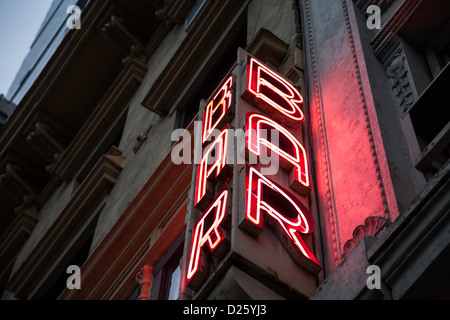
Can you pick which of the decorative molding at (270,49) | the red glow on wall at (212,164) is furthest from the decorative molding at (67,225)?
the red glow on wall at (212,164)

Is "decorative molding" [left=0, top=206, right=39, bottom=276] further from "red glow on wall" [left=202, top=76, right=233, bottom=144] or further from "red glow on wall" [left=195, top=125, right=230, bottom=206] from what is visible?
"red glow on wall" [left=195, top=125, right=230, bottom=206]

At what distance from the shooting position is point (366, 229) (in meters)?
5.07

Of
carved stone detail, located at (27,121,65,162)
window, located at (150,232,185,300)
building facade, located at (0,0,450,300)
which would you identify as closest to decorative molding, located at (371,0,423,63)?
building facade, located at (0,0,450,300)

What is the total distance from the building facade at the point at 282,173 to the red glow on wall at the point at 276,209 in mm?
12

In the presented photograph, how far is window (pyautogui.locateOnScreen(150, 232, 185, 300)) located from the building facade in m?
0.02

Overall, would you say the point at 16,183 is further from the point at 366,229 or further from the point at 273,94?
the point at 366,229

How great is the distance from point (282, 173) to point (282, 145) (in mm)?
466

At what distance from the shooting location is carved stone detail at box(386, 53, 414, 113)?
6020mm

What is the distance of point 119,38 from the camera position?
15.8 metres

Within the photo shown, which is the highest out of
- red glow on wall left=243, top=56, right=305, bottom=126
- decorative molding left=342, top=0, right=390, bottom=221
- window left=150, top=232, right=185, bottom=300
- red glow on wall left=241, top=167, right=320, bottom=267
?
decorative molding left=342, top=0, right=390, bottom=221

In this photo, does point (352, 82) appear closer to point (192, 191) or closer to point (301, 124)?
point (301, 124)

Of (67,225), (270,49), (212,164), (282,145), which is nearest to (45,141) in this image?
(67,225)

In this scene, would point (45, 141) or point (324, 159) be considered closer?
point (324, 159)

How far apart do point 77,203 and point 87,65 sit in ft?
15.2
